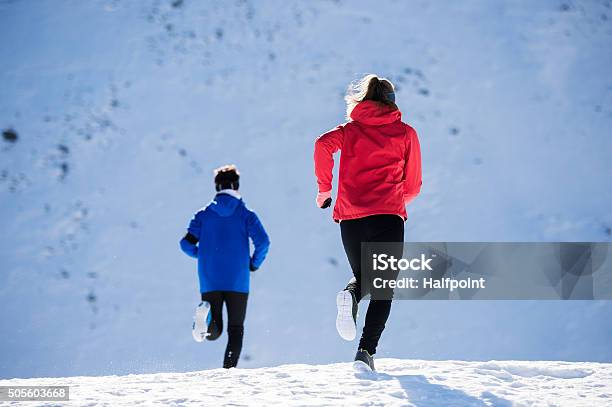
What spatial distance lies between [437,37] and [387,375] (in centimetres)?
822

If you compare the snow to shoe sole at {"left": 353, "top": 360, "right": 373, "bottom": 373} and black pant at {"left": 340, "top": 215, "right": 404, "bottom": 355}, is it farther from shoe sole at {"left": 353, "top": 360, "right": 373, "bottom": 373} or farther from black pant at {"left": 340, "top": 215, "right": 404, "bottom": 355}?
black pant at {"left": 340, "top": 215, "right": 404, "bottom": 355}

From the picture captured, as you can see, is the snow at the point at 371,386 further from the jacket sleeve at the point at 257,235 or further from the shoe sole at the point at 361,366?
the jacket sleeve at the point at 257,235

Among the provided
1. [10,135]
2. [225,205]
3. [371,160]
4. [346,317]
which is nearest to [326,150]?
[371,160]

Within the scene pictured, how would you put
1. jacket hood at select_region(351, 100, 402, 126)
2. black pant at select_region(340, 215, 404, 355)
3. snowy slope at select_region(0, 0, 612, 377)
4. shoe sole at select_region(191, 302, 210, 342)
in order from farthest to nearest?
snowy slope at select_region(0, 0, 612, 377) < shoe sole at select_region(191, 302, 210, 342) < jacket hood at select_region(351, 100, 402, 126) < black pant at select_region(340, 215, 404, 355)

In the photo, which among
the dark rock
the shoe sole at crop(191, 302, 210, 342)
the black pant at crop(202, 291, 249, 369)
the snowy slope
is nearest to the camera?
the shoe sole at crop(191, 302, 210, 342)

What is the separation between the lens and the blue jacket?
4391mm

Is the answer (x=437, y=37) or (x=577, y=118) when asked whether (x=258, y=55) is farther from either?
(x=577, y=118)

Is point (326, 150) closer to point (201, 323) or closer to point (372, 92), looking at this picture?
point (372, 92)

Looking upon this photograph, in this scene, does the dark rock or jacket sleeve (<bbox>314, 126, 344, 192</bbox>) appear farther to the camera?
the dark rock

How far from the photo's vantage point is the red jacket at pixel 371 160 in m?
3.60

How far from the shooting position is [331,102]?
9.84m
